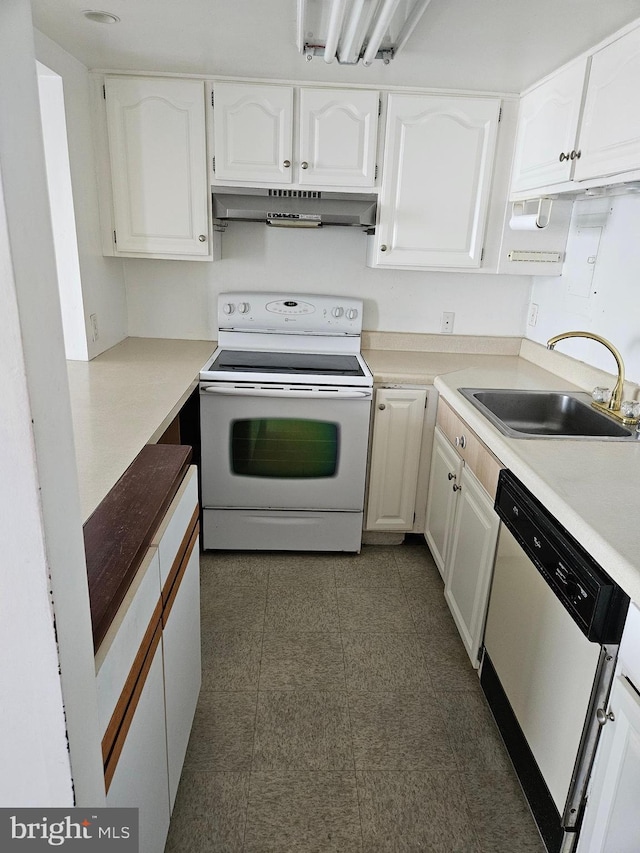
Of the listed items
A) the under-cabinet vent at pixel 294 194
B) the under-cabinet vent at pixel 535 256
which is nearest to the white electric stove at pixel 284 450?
the under-cabinet vent at pixel 294 194

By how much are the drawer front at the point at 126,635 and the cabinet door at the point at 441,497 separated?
138 centimetres

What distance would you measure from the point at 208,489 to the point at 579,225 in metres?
2.03

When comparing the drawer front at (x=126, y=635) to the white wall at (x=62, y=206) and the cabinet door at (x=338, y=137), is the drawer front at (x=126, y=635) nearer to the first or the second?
the white wall at (x=62, y=206)

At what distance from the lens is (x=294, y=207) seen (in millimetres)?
2623

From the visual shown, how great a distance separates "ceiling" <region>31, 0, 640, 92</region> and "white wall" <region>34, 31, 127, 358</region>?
7cm

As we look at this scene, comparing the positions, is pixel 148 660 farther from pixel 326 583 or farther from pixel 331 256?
pixel 331 256

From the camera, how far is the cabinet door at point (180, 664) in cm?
131

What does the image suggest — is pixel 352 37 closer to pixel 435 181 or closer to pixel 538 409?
pixel 435 181

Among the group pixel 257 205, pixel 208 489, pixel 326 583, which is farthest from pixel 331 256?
pixel 326 583

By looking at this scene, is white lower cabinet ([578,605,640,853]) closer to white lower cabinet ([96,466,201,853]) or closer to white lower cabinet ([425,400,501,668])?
white lower cabinet ([425,400,501,668])

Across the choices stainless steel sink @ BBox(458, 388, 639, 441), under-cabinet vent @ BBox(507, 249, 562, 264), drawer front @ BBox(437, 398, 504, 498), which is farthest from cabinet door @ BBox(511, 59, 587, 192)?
drawer front @ BBox(437, 398, 504, 498)

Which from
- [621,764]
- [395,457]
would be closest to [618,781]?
[621,764]

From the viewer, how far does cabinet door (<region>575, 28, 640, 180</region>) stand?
5.48 ft

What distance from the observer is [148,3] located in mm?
1728
